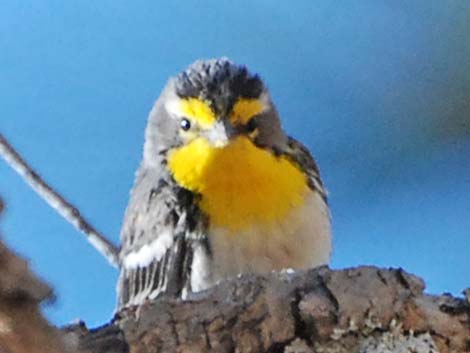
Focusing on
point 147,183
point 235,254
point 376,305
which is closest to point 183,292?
point 235,254

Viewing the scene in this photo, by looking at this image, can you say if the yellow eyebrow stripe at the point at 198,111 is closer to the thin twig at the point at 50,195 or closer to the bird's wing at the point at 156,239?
the bird's wing at the point at 156,239

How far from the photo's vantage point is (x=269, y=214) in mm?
1035

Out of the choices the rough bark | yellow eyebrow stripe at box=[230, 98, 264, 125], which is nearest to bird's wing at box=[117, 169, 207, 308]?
yellow eyebrow stripe at box=[230, 98, 264, 125]

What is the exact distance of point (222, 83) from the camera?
1126mm

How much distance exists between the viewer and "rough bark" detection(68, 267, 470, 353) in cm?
59

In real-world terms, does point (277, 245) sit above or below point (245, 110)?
below

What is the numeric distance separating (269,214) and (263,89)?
0.71 feet

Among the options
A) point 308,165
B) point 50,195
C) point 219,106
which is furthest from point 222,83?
point 50,195

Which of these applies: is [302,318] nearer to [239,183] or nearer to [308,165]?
[239,183]

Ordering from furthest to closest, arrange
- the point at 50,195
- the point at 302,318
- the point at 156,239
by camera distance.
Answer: the point at 156,239
the point at 50,195
the point at 302,318

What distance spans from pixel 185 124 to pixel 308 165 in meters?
0.19

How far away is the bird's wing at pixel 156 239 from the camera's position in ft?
3.40

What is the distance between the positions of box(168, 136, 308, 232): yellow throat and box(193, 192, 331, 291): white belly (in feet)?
0.04

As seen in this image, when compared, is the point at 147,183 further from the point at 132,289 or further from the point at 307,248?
the point at 307,248
